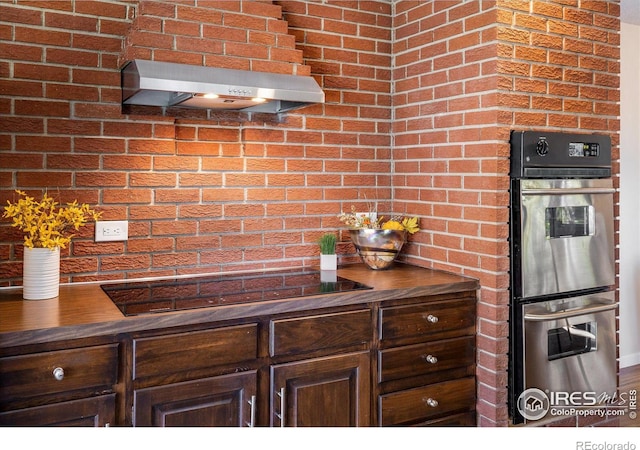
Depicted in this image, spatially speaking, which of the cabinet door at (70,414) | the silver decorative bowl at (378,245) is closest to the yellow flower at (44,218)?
the cabinet door at (70,414)

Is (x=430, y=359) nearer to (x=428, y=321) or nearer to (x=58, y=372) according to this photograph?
(x=428, y=321)

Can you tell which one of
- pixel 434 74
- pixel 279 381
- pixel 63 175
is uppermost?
pixel 434 74

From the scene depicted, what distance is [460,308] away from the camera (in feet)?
8.20

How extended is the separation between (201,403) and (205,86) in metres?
1.17

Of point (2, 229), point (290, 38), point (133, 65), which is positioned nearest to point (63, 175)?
point (2, 229)

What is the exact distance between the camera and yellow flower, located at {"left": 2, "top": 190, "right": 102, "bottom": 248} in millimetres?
2117

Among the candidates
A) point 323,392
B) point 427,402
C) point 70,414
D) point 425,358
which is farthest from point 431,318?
point 70,414

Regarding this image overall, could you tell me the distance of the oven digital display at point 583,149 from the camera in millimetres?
2559

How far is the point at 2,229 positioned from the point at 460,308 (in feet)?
6.43

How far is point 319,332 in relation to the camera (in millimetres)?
2186

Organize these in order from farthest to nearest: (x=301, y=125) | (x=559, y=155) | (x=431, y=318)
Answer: (x=301, y=125)
(x=559, y=155)
(x=431, y=318)

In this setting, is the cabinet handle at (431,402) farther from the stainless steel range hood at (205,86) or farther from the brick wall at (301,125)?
the stainless steel range hood at (205,86)

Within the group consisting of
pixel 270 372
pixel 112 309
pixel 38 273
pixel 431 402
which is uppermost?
pixel 38 273

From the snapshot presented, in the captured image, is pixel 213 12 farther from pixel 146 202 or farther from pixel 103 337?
pixel 103 337
